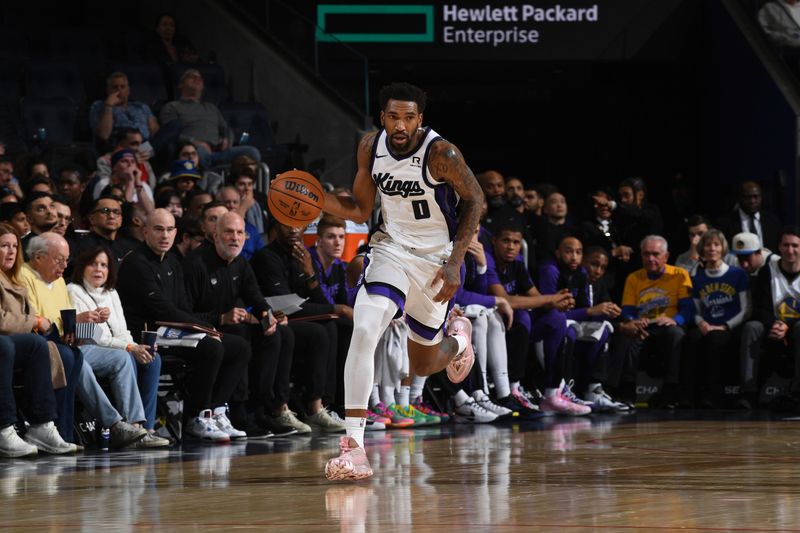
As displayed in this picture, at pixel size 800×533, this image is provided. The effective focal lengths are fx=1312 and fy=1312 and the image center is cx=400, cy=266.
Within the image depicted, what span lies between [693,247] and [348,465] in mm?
6889

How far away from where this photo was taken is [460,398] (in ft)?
32.7

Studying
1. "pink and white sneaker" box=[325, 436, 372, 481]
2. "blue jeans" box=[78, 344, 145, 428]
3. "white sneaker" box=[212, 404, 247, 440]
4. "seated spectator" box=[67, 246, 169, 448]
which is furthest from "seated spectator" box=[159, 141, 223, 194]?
"pink and white sneaker" box=[325, 436, 372, 481]

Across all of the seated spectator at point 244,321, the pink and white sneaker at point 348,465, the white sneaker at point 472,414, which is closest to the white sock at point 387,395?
the white sneaker at point 472,414

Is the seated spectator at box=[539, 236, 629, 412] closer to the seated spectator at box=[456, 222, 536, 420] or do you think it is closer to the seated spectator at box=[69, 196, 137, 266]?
the seated spectator at box=[456, 222, 536, 420]

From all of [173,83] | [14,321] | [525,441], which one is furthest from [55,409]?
[173,83]

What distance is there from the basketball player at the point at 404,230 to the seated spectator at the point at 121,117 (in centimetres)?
618

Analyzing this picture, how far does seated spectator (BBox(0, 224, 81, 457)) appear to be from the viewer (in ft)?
24.4

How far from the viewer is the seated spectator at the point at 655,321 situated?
11148 mm

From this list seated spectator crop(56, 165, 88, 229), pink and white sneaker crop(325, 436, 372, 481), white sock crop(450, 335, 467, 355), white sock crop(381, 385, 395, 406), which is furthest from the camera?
seated spectator crop(56, 165, 88, 229)

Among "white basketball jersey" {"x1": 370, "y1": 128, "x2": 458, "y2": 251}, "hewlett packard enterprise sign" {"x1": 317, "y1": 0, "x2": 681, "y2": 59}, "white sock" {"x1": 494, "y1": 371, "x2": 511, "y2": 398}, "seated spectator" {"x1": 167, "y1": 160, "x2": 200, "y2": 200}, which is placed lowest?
"white sock" {"x1": 494, "y1": 371, "x2": 511, "y2": 398}

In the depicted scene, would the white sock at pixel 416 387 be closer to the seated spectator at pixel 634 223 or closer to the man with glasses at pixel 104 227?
the man with glasses at pixel 104 227

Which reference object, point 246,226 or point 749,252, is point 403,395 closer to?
point 246,226

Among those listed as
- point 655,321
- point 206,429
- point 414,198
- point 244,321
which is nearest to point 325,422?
point 244,321

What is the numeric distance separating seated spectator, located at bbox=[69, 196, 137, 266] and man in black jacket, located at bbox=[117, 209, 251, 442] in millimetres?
350
